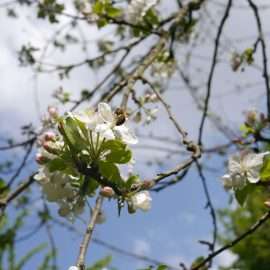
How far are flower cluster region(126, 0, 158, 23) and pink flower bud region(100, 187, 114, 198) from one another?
52.5 inches

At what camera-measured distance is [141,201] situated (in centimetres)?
108

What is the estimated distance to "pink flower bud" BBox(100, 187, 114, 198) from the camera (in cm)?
104

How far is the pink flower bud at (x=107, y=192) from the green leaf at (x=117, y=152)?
0.06 metres

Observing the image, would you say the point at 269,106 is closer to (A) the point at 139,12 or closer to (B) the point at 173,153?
(A) the point at 139,12

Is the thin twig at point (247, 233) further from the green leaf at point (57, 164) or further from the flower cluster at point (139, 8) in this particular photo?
the flower cluster at point (139, 8)

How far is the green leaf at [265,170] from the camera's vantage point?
1.15m

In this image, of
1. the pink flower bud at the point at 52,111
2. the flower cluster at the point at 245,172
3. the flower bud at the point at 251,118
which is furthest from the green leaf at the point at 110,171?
the flower bud at the point at 251,118

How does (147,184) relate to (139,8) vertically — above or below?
below

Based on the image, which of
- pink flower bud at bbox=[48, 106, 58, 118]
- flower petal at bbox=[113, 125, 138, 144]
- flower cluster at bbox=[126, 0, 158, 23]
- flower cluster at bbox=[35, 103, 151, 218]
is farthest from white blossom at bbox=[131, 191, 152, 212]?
flower cluster at bbox=[126, 0, 158, 23]

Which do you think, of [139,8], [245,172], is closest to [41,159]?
[245,172]

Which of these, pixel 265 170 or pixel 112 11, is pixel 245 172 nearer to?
pixel 265 170

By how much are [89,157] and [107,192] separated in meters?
0.08

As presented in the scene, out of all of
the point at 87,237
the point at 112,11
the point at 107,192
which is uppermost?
the point at 112,11

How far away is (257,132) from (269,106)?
0.19 m
